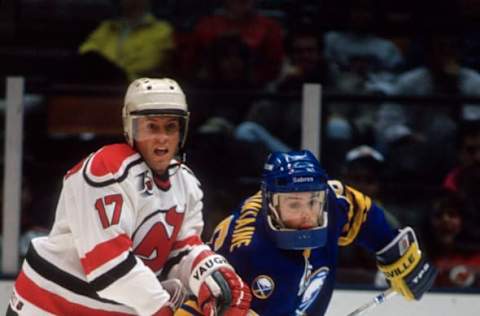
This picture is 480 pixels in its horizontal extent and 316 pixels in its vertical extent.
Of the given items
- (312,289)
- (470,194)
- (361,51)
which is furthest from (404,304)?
(361,51)

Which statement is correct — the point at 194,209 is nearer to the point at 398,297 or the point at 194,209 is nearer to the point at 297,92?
the point at 398,297

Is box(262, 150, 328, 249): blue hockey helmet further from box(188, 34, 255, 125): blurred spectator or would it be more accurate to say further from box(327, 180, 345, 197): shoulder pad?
box(188, 34, 255, 125): blurred spectator

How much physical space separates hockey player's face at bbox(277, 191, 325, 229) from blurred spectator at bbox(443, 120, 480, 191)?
146cm

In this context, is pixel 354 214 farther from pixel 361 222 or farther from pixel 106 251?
pixel 106 251

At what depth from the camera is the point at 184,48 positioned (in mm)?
4387

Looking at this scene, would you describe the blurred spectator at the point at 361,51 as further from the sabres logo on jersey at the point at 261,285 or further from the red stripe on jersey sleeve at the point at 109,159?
the red stripe on jersey sleeve at the point at 109,159

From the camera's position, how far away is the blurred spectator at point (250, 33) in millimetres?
4355

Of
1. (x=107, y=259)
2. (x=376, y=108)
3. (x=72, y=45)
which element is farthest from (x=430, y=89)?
(x=107, y=259)

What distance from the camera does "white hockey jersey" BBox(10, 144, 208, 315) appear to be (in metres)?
2.56

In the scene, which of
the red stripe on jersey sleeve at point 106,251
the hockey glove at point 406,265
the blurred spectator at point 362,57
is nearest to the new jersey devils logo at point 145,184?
the red stripe on jersey sleeve at point 106,251

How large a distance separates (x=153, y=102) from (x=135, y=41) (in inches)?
69.9

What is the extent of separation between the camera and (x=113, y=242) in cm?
256

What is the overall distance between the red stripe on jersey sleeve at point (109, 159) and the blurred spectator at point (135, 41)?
172 centimetres

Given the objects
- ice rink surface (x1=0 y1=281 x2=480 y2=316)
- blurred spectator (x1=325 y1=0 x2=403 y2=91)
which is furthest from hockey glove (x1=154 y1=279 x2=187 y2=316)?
blurred spectator (x1=325 y1=0 x2=403 y2=91)
